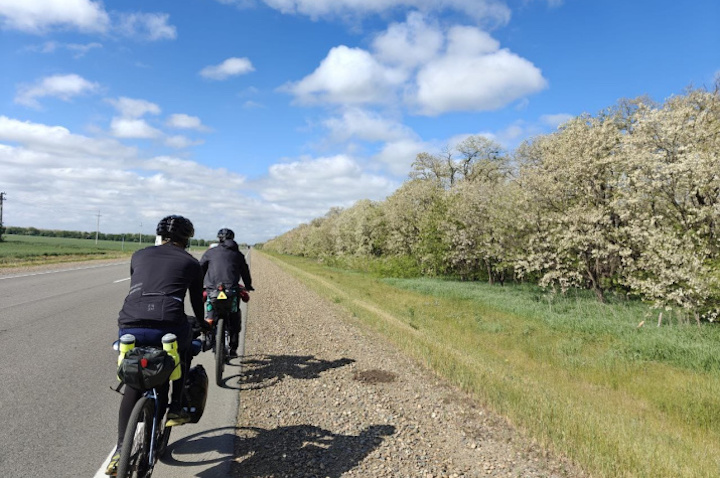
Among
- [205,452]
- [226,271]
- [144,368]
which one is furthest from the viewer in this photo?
[226,271]

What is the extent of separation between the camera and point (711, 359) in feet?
28.8

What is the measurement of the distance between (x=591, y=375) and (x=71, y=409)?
9156 mm

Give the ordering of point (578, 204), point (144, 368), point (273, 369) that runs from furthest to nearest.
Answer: point (578, 204)
point (273, 369)
point (144, 368)

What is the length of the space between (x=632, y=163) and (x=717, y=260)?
3.76 m

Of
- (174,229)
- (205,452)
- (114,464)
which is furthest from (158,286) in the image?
(205,452)

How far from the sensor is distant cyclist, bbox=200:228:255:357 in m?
6.69

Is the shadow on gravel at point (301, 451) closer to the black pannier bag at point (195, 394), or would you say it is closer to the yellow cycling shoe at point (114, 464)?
the black pannier bag at point (195, 394)

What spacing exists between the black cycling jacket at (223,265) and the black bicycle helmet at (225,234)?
8 cm

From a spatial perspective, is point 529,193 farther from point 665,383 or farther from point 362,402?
point 362,402

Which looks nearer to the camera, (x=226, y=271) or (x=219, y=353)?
(x=219, y=353)

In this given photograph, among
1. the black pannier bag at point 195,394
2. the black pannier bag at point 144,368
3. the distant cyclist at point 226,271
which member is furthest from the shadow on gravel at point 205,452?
the distant cyclist at point 226,271

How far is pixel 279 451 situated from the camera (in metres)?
4.15

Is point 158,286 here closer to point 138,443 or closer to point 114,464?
point 138,443

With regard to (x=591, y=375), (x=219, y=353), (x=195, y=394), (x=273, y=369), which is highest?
(x=195, y=394)
